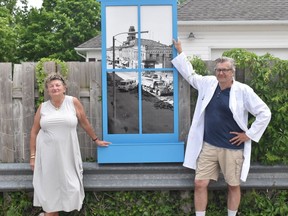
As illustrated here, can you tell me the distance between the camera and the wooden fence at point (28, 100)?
4848 millimetres

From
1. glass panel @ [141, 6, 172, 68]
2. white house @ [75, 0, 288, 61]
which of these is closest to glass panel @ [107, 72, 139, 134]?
glass panel @ [141, 6, 172, 68]

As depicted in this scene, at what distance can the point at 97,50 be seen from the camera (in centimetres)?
1823

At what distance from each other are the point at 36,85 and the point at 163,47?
1489mm

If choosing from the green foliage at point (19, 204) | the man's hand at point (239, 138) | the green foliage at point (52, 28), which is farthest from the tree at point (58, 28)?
the man's hand at point (239, 138)

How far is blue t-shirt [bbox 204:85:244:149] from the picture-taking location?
425 cm

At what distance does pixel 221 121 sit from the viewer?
427cm

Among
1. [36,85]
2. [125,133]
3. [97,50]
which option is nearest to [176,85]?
[125,133]

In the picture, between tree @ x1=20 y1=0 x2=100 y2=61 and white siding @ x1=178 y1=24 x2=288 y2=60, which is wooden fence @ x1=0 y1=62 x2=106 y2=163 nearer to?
white siding @ x1=178 y1=24 x2=288 y2=60

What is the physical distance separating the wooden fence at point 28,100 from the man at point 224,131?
19.1 inches

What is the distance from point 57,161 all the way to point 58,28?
25123 mm

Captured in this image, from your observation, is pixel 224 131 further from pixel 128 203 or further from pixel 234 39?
pixel 234 39

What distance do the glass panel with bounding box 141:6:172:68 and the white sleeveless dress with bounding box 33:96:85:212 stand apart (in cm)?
109

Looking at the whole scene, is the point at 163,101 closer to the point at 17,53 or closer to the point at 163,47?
the point at 163,47

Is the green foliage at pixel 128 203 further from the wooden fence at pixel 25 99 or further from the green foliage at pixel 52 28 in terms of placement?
the green foliage at pixel 52 28
